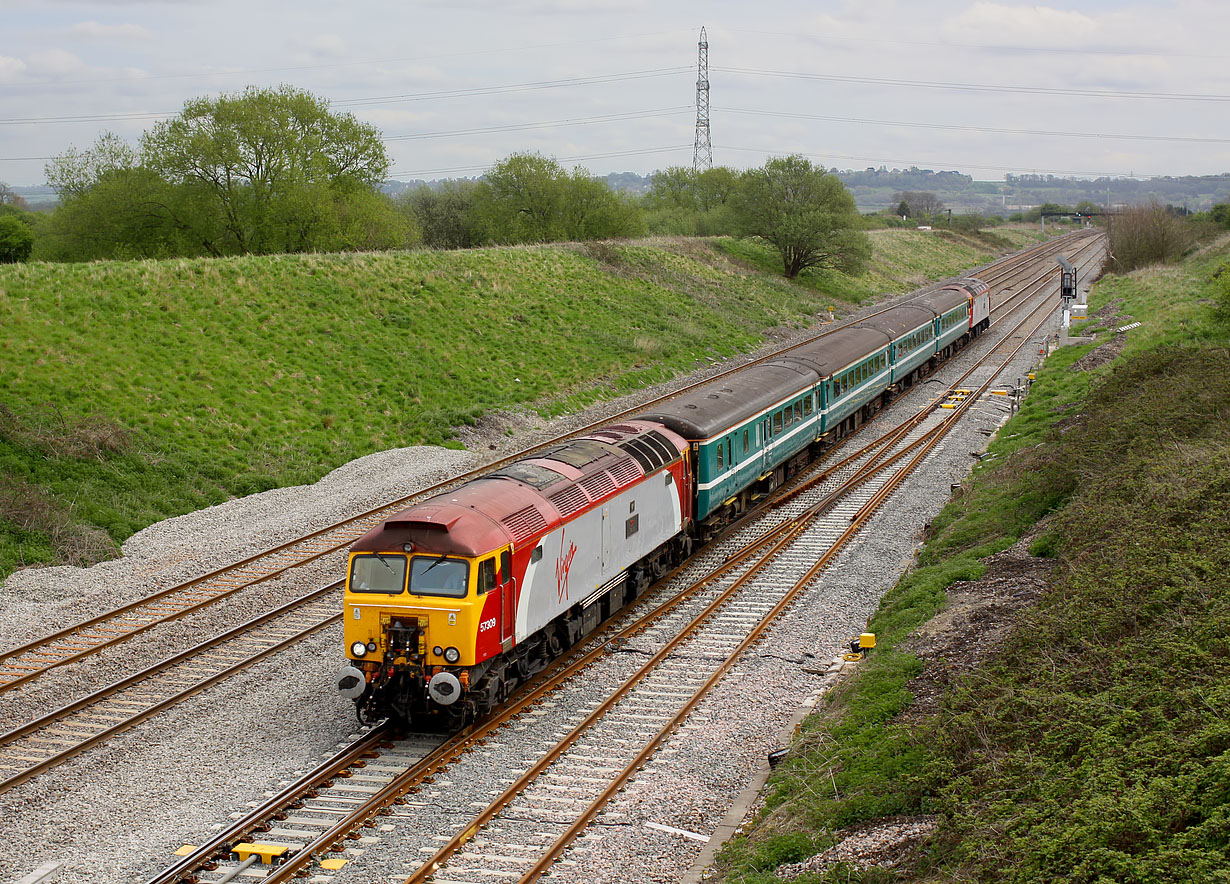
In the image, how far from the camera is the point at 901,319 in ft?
140

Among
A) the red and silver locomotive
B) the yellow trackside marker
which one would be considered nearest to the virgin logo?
the red and silver locomotive

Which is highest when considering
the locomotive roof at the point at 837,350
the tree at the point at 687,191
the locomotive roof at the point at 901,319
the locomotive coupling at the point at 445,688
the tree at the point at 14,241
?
the tree at the point at 687,191

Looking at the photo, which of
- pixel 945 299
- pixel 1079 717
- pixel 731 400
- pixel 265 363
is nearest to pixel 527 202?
pixel 945 299

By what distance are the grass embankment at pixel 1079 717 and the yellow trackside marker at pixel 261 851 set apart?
478 cm

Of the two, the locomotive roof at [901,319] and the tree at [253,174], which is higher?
the tree at [253,174]

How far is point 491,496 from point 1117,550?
8.56 meters

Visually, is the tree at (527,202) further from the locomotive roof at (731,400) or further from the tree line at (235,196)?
the locomotive roof at (731,400)

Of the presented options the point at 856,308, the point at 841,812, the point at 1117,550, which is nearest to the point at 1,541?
the point at 841,812

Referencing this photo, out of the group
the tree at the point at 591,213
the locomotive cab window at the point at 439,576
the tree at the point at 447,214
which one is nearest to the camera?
the locomotive cab window at the point at 439,576

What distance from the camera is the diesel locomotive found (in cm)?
1411

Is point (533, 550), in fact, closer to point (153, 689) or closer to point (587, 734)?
point (587, 734)

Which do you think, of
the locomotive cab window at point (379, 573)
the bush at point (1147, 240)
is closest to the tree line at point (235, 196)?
the bush at point (1147, 240)

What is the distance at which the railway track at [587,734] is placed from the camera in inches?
451

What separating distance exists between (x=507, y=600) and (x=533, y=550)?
965mm
